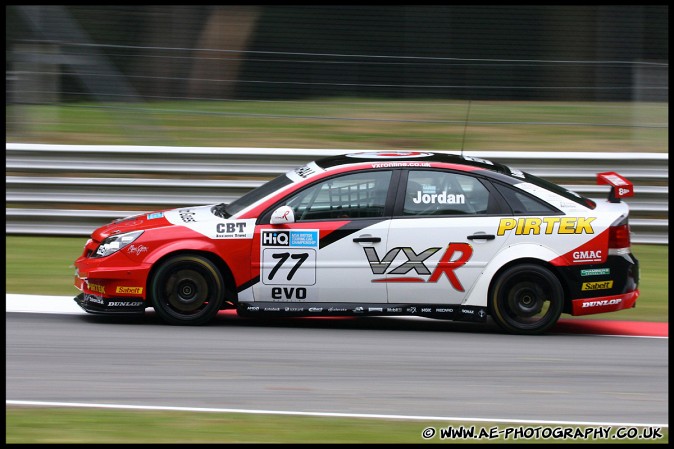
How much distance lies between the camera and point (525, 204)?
819 cm

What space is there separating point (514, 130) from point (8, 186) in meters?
6.09

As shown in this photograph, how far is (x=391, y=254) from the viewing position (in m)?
8.08

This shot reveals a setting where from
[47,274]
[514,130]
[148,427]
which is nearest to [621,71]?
[514,130]

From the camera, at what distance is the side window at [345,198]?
26.8ft

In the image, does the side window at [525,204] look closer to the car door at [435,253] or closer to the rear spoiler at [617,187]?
the car door at [435,253]

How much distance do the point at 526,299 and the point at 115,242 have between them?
133 inches

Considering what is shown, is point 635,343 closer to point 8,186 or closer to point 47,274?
point 47,274

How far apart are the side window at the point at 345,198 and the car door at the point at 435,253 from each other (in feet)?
0.63

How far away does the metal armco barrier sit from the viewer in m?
11.5

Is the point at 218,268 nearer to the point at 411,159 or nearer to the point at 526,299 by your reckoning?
the point at 411,159
